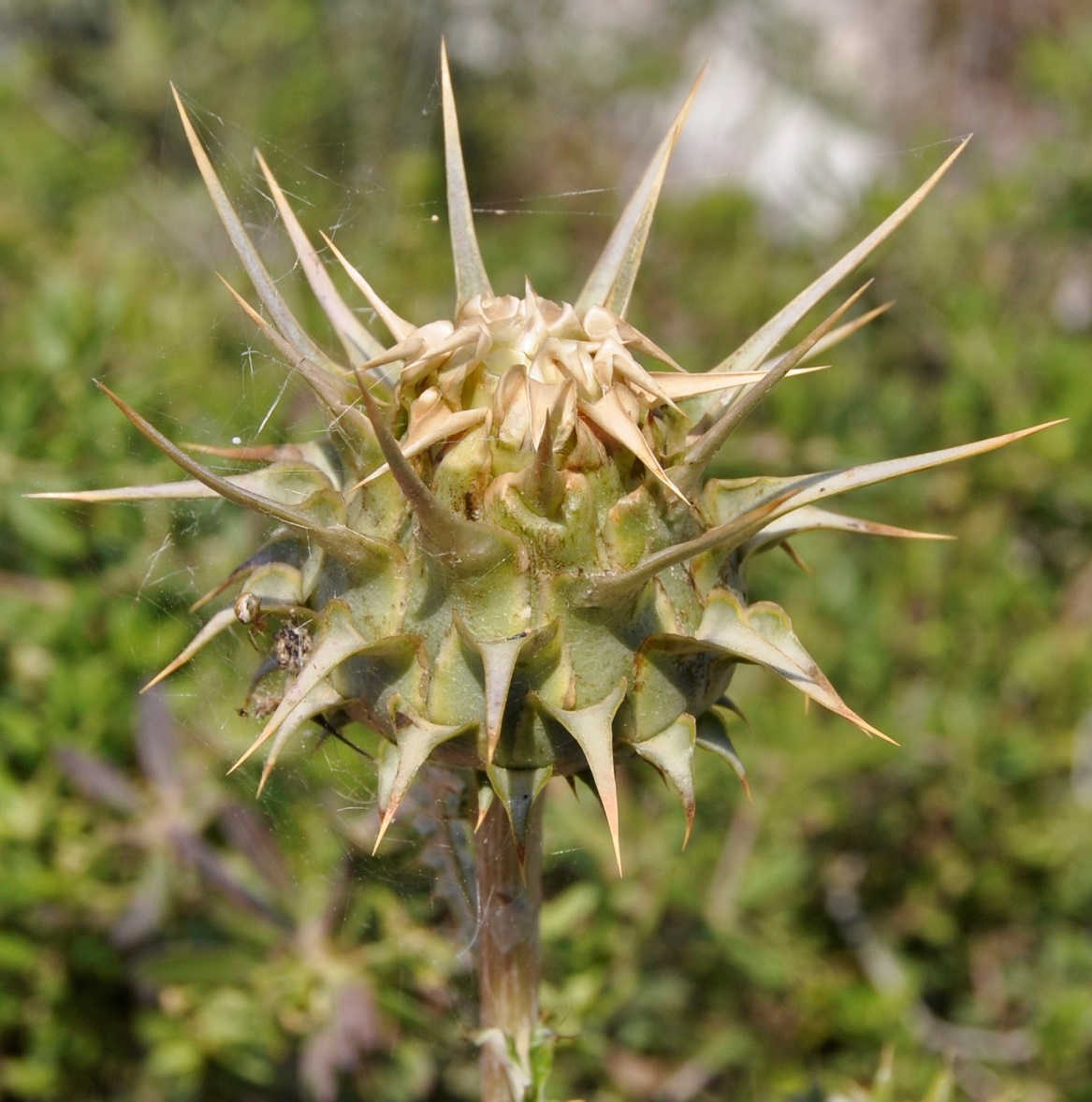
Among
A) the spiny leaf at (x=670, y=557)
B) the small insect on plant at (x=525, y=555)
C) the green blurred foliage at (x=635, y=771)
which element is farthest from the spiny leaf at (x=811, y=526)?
the green blurred foliage at (x=635, y=771)

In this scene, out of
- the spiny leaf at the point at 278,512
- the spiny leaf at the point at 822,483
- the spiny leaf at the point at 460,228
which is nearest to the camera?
the spiny leaf at the point at 278,512

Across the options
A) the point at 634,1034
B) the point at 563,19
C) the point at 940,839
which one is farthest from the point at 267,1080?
the point at 563,19

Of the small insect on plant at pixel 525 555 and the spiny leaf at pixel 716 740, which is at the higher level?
the small insect on plant at pixel 525 555

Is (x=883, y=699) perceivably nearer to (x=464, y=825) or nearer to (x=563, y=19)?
(x=464, y=825)

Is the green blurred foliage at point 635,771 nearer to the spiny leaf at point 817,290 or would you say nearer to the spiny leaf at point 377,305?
the spiny leaf at point 377,305

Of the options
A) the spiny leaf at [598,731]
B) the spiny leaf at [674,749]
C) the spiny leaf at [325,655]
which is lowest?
the spiny leaf at [674,749]

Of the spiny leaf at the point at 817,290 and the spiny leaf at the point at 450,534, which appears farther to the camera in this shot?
the spiny leaf at the point at 817,290

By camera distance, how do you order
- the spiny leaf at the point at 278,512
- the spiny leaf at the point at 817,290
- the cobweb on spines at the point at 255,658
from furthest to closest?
the cobweb on spines at the point at 255,658
the spiny leaf at the point at 817,290
the spiny leaf at the point at 278,512

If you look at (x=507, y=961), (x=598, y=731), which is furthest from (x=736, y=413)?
(x=507, y=961)
